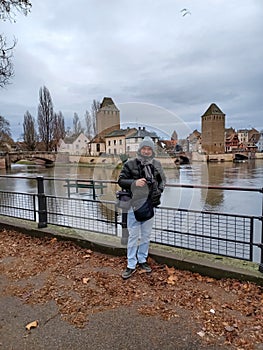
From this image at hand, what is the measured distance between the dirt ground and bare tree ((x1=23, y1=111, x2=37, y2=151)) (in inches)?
2110

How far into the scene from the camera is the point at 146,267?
2.87 meters

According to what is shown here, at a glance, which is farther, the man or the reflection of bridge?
the reflection of bridge

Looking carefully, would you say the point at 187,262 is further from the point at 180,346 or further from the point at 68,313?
the point at 68,313

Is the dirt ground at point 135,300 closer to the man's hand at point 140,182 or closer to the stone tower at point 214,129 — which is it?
the man's hand at point 140,182

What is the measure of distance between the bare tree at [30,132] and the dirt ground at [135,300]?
53.6m

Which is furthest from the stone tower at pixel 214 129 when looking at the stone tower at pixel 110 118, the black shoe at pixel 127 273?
the black shoe at pixel 127 273

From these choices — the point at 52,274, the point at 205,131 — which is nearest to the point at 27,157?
the point at 52,274

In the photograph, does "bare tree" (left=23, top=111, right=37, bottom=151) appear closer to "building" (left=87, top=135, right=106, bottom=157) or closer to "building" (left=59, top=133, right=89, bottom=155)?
"building" (left=59, top=133, right=89, bottom=155)

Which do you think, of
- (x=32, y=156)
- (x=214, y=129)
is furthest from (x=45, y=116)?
(x=214, y=129)

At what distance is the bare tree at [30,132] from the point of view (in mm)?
52969

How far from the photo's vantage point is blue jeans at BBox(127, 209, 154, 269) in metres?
2.86

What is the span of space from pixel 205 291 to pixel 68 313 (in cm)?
127

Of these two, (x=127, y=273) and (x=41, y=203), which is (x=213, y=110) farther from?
(x=127, y=273)

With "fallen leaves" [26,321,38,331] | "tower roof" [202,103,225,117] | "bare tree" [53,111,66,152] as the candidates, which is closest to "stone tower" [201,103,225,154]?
"tower roof" [202,103,225,117]
